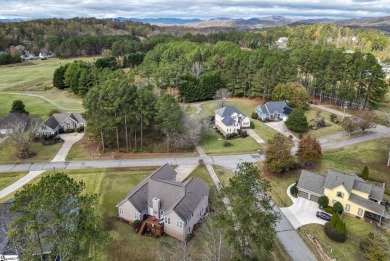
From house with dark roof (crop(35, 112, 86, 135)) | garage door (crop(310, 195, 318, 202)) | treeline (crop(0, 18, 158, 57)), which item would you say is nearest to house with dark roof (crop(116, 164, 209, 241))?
garage door (crop(310, 195, 318, 202))

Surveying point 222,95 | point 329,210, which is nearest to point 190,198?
point 329,210

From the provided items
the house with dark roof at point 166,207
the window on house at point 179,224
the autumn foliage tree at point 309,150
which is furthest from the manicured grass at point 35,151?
the autumn foliage tree at point 309,150

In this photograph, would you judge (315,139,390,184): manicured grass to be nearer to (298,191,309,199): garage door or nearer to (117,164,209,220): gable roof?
(298,191,309,199): garage door

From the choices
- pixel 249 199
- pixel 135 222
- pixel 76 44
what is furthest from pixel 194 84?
pixel 76 44

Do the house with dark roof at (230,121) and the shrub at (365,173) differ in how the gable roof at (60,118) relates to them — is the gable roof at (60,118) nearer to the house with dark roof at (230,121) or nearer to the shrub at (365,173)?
the house with dark roof at (230,121)

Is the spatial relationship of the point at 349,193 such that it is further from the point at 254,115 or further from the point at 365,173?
the point at 254,115

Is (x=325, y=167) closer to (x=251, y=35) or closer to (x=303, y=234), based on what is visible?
(x=303, y=234)

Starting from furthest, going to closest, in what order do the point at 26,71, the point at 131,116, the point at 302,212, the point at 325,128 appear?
the point at 26,71 < the point at 325,128 < the point at 131,116 < the point at 302,212
